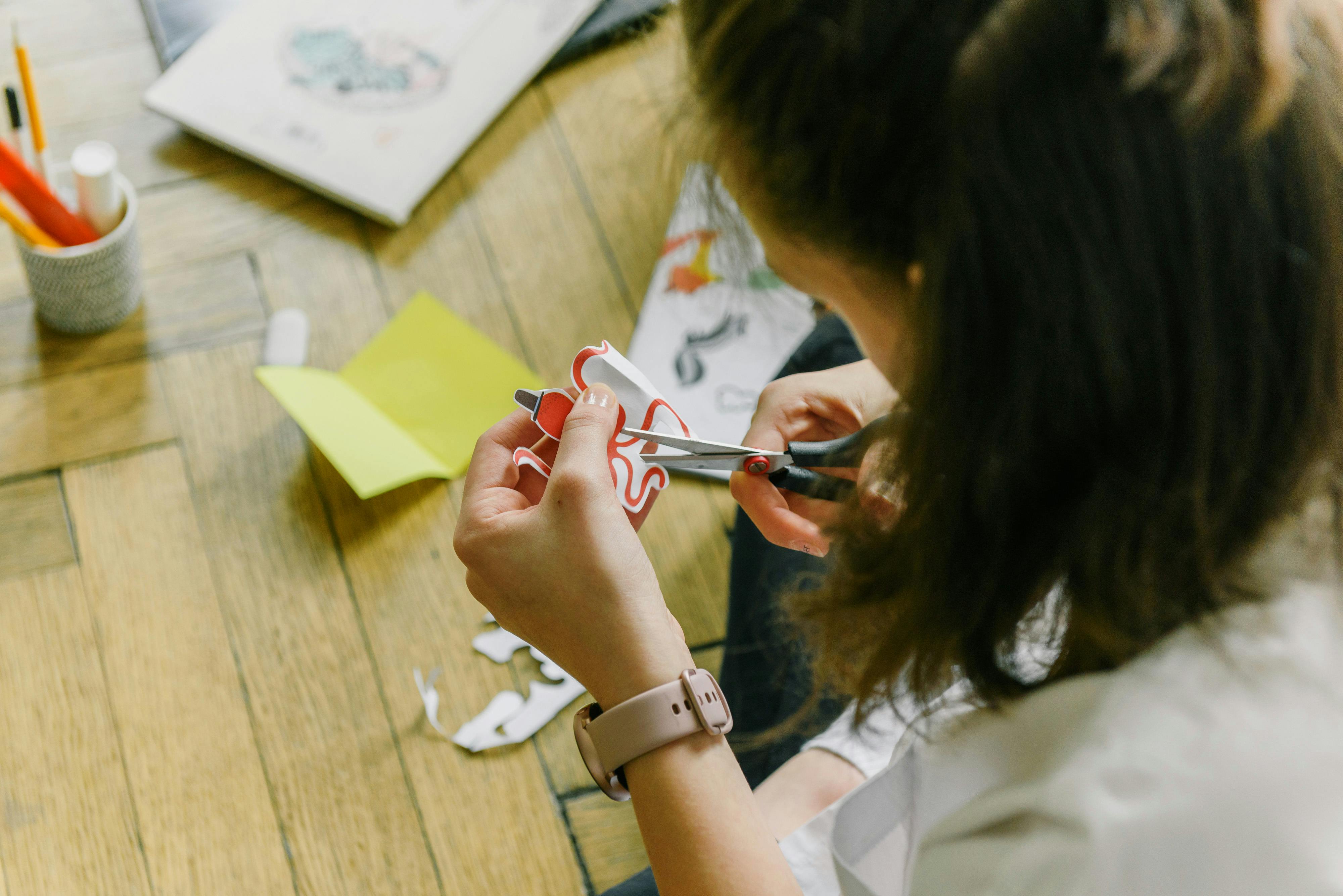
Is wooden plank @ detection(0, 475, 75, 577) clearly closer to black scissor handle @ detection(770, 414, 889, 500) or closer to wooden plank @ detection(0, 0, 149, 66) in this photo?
wooden plank @ detection(0, 0, 149, 66)

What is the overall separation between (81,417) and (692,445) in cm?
54

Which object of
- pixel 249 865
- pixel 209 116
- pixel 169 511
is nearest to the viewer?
pixel 249 865

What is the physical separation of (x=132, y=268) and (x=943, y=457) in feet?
2.35

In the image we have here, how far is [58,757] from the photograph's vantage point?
2.36 ft

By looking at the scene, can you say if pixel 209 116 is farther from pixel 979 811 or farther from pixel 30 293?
pixel 979 811

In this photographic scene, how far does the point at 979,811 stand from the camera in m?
0.42

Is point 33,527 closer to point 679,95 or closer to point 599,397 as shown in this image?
point 599,397

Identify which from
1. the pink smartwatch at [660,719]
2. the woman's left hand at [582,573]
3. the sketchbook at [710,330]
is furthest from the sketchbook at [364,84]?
the pink smartwatch at [660,719]

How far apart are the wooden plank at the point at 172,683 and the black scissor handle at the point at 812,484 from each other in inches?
16.8

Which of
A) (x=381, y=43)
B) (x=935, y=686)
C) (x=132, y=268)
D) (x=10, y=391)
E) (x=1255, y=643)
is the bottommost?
(x=10, y=391)

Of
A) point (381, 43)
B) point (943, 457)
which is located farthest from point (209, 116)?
point (943, 457)

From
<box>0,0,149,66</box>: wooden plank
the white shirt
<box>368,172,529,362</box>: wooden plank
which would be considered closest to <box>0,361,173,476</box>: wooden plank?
<box>368,172,529,362</box>: wooden plank

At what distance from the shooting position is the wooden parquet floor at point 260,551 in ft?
2.34

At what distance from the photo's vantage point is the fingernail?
0.59 meters
